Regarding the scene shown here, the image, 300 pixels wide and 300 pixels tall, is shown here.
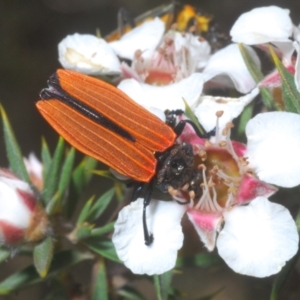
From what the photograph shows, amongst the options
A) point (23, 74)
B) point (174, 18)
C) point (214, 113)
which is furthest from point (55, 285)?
point (23, 74)

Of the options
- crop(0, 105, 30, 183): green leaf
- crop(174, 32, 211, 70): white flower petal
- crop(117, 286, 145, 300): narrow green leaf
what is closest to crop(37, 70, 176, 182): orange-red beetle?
crop(0, 105, 30, 183): green leaf

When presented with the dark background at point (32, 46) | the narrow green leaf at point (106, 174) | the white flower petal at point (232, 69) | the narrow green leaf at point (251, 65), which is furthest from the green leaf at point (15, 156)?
the dark background at point (32, 46)

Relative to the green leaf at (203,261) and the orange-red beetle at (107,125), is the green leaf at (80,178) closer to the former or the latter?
the orange-red beetle at (107,125)

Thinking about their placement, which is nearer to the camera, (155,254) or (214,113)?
(155,254)

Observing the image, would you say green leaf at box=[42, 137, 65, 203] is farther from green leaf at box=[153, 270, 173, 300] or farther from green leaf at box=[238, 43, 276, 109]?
green leaf at box=[238, 43, 276, 109]

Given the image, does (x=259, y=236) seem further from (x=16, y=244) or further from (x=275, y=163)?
(x=16, y=244)

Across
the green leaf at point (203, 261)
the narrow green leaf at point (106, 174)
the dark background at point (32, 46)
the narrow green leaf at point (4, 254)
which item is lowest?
the dark background at point (32, 46)
